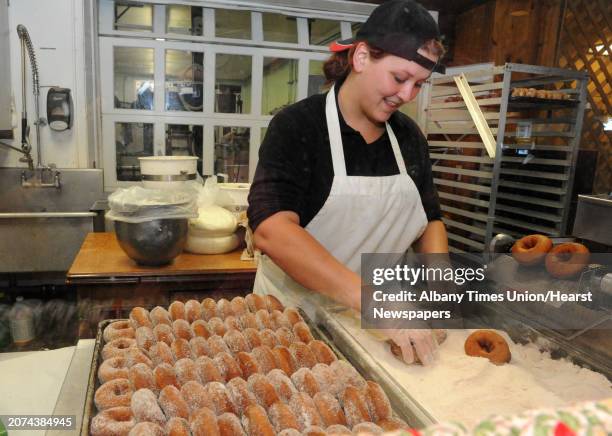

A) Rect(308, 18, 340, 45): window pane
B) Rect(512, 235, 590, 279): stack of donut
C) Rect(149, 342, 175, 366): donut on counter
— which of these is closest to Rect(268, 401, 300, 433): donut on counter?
Rect(149, 342, 175, 366): donut on counter

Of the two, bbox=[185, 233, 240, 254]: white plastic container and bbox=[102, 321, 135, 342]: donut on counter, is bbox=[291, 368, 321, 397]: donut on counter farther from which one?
bbox=[185, 233, 240, 254]: white plastic container

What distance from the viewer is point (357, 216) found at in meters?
1.20

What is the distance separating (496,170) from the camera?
8.39ft

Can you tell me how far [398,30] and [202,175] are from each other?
5.92ft

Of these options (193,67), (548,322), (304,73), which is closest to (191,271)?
(548,322)

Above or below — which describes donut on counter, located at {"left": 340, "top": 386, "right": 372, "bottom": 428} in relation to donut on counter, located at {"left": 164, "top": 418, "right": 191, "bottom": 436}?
above

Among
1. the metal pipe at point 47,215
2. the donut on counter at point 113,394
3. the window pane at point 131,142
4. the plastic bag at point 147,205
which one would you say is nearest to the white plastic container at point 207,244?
the plastic bag at point 147,205

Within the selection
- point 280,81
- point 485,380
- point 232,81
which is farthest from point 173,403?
point 232,81

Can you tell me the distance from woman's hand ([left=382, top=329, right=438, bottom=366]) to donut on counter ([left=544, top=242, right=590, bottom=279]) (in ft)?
0.97

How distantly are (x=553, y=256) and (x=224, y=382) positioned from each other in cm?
70

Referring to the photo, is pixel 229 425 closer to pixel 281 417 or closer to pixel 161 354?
pixel 281 417

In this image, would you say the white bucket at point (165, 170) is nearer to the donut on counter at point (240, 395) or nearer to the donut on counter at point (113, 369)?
the donut on counter at point (113, 369)

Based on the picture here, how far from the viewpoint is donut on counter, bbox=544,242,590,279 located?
895 mm

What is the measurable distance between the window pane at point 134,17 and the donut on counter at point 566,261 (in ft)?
7.65
